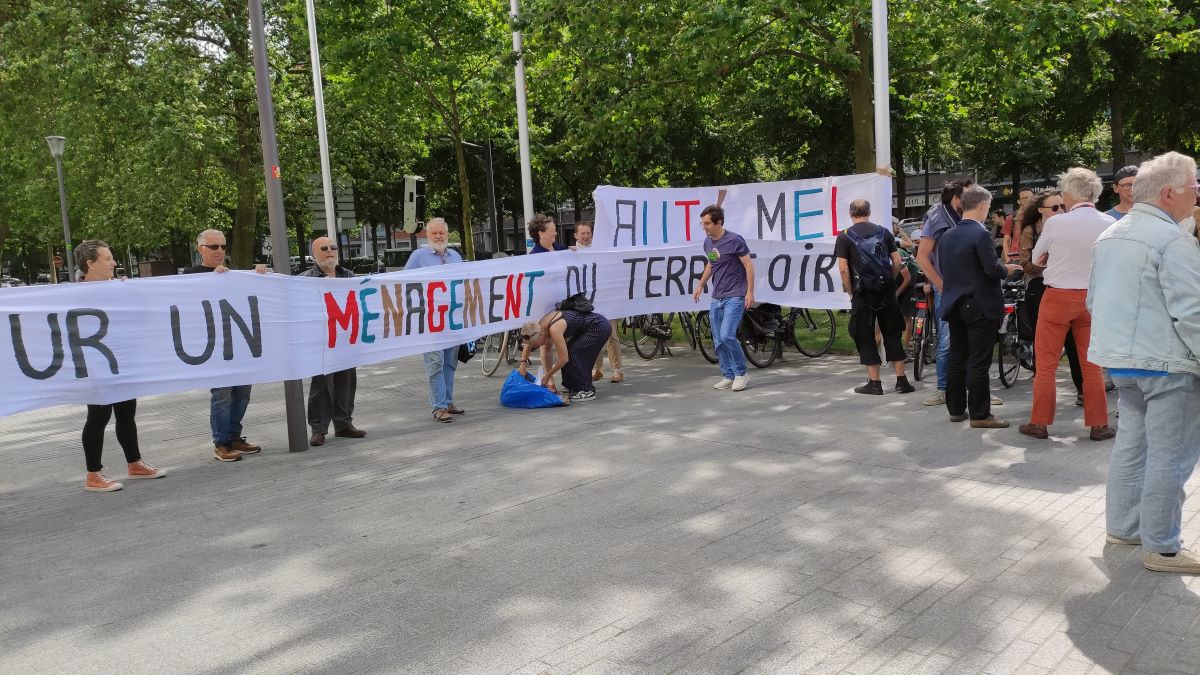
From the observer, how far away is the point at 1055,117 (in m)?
27.3

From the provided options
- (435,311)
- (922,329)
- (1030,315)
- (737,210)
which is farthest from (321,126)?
(1030,315)

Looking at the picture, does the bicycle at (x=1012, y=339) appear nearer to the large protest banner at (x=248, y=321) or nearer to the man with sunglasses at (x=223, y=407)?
the large protest banner at (x=248, y=321)

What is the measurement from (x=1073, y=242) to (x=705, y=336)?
19.4ft

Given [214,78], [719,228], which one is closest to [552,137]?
[214,78]

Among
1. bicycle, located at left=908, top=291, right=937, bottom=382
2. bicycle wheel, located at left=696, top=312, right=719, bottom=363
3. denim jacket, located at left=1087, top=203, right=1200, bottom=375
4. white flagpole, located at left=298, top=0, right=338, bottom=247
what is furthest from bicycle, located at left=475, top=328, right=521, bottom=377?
white flagpole, located at left=298, top=0, right=338, bottom=247

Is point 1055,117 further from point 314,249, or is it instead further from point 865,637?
point 865,637

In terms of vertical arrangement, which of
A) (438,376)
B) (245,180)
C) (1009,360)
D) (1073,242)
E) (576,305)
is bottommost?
(1009,360)

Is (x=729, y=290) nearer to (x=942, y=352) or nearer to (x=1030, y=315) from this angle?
(x=942, y=352)

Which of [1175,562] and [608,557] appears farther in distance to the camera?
[608,557]

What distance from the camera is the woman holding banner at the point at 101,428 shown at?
674cm

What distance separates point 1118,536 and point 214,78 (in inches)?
935

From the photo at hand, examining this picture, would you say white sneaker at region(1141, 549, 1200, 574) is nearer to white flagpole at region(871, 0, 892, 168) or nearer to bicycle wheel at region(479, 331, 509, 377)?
white flagpole at region(871, 0, 892, 168)

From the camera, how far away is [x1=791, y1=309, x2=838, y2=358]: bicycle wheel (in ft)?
39.5

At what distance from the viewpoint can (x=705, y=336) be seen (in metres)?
12.2
